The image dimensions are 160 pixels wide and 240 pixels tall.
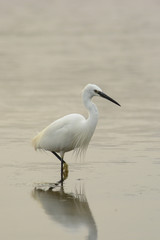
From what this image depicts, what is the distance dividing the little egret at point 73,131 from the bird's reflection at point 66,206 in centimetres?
83

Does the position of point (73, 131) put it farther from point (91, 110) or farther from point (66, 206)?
point (66, 206)

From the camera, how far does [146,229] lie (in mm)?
7660

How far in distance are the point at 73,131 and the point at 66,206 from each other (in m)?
1.80

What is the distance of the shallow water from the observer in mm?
8109

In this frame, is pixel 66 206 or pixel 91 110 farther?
pixel 91 110

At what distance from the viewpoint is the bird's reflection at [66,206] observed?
7941 millimetres

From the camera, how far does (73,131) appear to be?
408 inches

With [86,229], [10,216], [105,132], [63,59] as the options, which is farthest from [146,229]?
[63,59]

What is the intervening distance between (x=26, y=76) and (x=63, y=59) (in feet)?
7.41

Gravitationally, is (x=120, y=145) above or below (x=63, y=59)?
above

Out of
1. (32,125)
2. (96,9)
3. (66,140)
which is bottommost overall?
(96,9)

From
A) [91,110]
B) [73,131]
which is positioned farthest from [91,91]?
[73,131]

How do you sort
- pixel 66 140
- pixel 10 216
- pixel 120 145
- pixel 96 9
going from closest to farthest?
pixel 10 216 → pixel 66 140 → pixel 120 145 → pixel 96 9

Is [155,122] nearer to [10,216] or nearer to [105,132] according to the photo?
[105,132]
